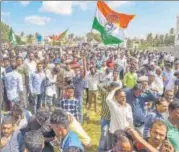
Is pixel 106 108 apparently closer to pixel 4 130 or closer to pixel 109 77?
pixel 4 130

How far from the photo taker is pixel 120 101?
6.48m

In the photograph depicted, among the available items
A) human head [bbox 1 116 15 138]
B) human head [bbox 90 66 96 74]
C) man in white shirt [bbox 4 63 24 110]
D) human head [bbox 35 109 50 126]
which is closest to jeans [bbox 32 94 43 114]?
man in white shirt [bbox 4 63 24 110]

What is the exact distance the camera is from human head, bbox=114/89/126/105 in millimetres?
6375

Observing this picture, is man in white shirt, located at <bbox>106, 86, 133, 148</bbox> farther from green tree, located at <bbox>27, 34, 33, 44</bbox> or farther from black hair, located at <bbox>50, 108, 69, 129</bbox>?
green tree, located at <bbox>27, 34, 33, 44</bbox>

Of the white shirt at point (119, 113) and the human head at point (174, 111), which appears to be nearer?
the human head at point (174, 111)

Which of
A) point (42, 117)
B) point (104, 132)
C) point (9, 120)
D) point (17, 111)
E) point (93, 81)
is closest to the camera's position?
point (42, 117)

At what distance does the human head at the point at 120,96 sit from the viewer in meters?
6.38

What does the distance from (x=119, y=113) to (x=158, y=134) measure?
217 centimetres

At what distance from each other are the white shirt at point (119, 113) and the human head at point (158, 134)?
205 centimetres

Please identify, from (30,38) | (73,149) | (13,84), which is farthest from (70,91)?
(30,38)

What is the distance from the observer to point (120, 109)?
645 cm

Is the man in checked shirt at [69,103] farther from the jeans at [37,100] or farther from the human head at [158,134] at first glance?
the jeans at [37,100]

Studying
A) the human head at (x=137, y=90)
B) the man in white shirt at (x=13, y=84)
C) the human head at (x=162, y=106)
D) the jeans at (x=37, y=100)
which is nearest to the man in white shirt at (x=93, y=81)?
the jeans at (x=37, y=100)

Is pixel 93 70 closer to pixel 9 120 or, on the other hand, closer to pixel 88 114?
pixel 88 114
